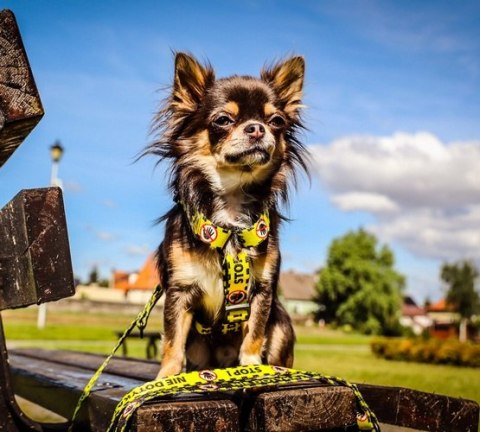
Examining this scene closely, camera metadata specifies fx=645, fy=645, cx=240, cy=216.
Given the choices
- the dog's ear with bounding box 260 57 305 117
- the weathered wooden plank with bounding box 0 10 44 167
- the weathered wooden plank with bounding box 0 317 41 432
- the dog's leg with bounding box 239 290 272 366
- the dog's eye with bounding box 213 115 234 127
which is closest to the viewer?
the weathered wooden plank with bounding box 0 10 44 167

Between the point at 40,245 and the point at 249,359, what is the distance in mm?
1154

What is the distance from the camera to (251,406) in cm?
212

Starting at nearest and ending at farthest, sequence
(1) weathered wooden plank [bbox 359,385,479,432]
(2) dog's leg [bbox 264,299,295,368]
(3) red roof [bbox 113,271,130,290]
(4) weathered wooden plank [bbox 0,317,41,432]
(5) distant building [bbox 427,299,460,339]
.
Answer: (4) weathered wooden plank [bbox 0,317,41,432]
(1) weathered wooden plank [bbox 359,385,479,432]
(2) dog's leg [bbox 264,299,295,368]
(5) distant building [bbox 427,299,460,339]
(3) red roof [bbox 113,271,130,290]

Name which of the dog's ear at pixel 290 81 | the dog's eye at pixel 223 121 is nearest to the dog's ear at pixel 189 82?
the dog's eye at pixel 223 121

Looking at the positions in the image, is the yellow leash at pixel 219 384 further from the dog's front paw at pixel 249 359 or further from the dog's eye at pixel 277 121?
the dog's eye at pixel 277 121

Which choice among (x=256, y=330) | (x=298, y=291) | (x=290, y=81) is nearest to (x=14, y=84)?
(x=256, y=330)

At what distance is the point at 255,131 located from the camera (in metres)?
2.92

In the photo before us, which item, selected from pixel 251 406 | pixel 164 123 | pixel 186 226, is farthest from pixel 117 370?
pixel 251 406

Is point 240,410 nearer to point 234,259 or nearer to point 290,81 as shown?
point 234,259

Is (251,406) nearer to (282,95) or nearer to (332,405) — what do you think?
(332,405)

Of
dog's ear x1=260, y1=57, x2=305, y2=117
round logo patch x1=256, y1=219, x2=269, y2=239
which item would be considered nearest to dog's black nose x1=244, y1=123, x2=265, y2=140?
round logo patch x1=256, y1=219, x2=269, y2=239

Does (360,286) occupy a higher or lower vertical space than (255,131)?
higher

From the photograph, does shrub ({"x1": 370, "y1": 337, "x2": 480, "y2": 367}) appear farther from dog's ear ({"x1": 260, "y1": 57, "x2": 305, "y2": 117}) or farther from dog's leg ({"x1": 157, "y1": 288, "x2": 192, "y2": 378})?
dog's leg ({"x1": 157, "y1": 288, "x2": 192, "y2": 378})

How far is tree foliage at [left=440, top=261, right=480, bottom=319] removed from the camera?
3246 inches
